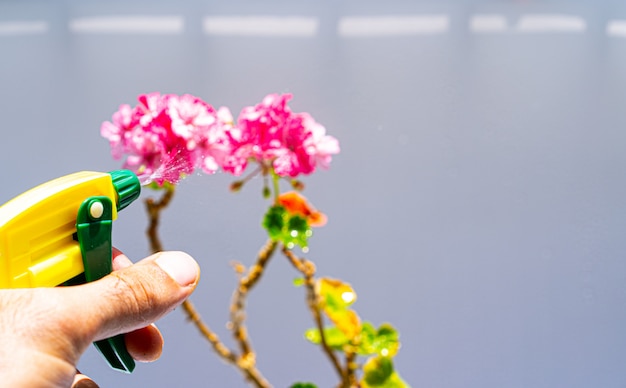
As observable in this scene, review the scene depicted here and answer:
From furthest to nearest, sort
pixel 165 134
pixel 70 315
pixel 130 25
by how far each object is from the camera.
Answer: pixel 130 25
pixel 165 134
pixel 70 315

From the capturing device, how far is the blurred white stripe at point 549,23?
115cm

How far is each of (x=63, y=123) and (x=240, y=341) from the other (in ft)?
1.39

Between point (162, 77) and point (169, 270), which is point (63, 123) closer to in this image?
point (162, 77)

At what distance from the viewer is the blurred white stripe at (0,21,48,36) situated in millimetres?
1091

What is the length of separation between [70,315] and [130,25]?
84cm

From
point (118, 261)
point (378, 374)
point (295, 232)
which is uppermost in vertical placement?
point (118, 261)

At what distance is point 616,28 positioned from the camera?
117cm

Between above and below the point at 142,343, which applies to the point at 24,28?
above

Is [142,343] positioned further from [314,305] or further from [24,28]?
[24,28]

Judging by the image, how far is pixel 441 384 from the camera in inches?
43.6

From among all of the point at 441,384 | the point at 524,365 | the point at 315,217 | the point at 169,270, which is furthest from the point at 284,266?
the point at 169,270

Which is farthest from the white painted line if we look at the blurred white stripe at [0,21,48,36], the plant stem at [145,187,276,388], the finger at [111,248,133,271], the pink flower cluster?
the finger at [111,248,133,271]

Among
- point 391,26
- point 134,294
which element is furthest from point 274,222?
point 134,294

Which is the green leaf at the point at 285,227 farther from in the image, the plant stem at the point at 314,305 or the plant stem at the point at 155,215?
the plant stem at the point at 155,215
